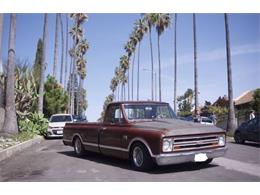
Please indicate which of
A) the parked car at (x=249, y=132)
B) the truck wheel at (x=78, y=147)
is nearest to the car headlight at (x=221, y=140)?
the truck wheel at (x=78, y=147)

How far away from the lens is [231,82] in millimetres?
25625

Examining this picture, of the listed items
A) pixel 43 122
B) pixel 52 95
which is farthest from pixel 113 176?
pixel 52 95

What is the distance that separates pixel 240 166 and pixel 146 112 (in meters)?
2.59

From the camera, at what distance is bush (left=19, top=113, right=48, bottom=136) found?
863 inches

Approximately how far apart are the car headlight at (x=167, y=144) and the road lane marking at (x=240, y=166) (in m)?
1.80

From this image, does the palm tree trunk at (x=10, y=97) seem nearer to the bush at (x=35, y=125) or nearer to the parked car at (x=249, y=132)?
the bush at (x=35, y=125)

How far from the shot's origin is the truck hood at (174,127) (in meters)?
8.27

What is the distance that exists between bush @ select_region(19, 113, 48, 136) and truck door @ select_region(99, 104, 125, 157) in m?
12.1

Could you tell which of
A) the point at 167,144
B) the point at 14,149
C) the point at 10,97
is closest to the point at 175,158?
the point at 167,144

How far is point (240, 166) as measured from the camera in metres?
9.43

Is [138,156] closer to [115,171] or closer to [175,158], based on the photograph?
[115,171]

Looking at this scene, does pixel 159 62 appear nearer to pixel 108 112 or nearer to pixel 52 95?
pixel 52 95

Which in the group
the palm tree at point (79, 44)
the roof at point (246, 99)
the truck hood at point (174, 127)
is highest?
the palm tree at point (79, 44)
